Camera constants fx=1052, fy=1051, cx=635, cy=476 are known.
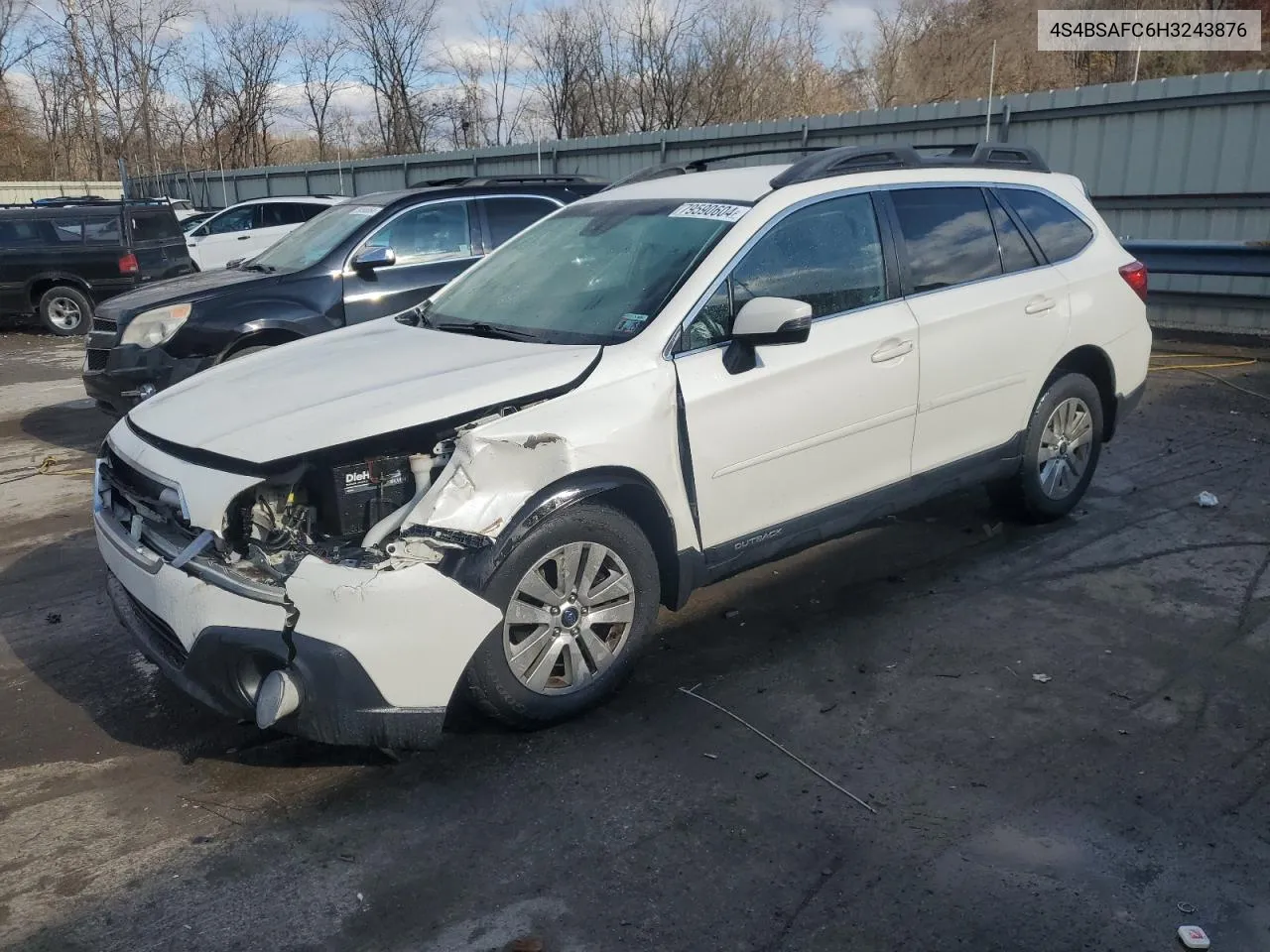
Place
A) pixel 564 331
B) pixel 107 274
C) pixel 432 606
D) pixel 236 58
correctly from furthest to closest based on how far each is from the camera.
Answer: pixel 236 58
pixel 107 274
pixel 564 331
pixel 432 606

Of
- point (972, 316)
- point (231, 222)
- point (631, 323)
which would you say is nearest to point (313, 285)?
point (631, 323)

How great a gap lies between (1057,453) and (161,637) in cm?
443

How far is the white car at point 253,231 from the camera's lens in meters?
17.0

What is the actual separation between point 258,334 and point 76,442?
8.29 ft

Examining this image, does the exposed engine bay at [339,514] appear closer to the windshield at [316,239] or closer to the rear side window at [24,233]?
the windshield at [316,239]

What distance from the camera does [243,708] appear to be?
3295mm

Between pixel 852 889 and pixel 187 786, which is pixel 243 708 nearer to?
pixel 187 786

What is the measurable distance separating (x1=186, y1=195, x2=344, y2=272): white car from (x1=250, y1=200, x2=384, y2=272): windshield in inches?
340

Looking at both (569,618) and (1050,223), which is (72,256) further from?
(569,618)

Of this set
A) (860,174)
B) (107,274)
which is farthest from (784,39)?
(860,174)

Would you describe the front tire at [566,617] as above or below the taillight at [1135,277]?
below

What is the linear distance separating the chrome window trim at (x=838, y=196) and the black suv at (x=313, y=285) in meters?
4.03

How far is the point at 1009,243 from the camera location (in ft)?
17.4

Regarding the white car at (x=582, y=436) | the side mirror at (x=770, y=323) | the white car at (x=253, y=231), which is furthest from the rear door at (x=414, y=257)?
the white car at (x=253, y=231)
